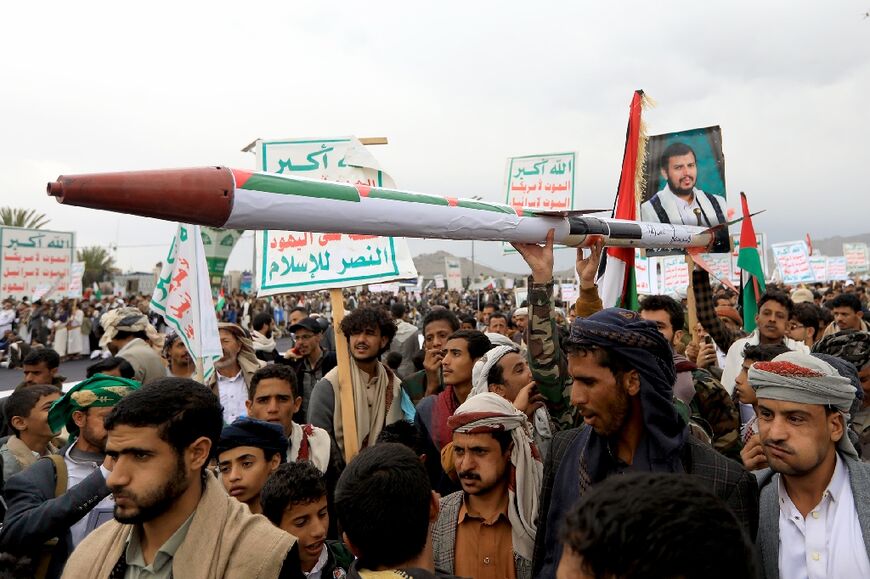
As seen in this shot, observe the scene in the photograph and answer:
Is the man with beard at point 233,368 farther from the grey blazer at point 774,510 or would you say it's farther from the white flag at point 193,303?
the grey blazer at point 774,510

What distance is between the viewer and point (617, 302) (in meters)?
4.16

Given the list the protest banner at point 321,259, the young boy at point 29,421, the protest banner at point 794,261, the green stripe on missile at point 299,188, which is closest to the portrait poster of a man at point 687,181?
the protest banner at point 321,259

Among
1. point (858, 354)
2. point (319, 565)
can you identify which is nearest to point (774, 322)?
point (858, 354)

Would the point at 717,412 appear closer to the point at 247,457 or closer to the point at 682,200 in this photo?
the point at 682,200

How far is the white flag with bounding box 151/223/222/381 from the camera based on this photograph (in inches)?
177

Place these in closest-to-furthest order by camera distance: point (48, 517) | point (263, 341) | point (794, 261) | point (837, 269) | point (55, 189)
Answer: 1. point (55, 189)
2. point (48, 517)
3. point (263, 341)
4. point (794, 261)
5. point (837, 269)

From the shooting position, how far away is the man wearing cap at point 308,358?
582 cm

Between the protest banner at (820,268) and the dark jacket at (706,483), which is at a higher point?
the protest banner at (820,268)

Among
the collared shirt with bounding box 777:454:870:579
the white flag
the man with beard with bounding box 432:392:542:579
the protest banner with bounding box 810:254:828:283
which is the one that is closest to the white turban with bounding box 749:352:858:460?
the collared shirt with bounding box 777:454:870:579

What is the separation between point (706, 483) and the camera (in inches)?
78.3

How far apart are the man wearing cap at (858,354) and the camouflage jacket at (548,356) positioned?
152 centimetres

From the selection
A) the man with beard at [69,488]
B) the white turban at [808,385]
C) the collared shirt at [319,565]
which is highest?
the white turban at [808,385]

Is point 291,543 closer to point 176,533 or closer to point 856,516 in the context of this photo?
point 176,533

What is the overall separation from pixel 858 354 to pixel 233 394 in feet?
13.6
